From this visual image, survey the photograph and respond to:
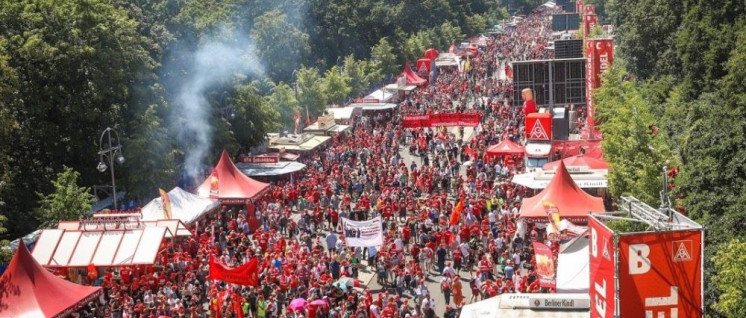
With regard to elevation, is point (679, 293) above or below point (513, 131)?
above

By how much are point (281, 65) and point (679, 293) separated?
55646 mm

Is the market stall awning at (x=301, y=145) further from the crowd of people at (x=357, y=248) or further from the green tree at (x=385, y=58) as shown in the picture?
the green tree at (x=385, y=58)

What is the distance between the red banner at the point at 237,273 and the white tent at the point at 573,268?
7151mm

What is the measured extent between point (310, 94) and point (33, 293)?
3537 centimetres

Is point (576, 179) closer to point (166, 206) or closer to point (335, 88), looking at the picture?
point (166, 206)

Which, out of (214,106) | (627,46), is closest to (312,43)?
(627,46)

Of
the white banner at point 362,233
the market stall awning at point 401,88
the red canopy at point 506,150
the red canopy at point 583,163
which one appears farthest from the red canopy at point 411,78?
the white banner at point 362,233

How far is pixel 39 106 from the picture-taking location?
3794 centimetres

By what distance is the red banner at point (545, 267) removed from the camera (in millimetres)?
24812

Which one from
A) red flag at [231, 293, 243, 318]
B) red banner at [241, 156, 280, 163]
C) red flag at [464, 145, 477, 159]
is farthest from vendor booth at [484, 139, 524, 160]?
red flag at [231, 293, 243, 318]

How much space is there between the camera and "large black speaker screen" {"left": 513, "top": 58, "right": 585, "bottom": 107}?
159 feet

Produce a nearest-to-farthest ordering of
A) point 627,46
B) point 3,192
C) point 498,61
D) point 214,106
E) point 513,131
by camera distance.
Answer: point 3,192 → point 214,106 → point 513,131 → point 627,46 → point 498,61

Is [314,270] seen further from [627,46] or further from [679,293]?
[627,46]

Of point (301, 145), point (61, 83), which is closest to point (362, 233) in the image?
point (61, 83)
